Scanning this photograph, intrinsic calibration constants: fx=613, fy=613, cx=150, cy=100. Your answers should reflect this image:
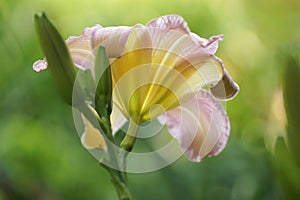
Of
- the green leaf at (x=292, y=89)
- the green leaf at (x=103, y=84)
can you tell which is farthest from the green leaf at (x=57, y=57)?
the green leaf at (x=292, y=89)

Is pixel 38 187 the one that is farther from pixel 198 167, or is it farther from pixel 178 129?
pixel 178 129

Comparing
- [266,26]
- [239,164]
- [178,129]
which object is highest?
[178,129]

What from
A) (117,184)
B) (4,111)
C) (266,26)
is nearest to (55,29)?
(117,184)

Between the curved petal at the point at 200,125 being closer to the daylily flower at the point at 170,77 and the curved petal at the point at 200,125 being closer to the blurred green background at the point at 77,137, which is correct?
the daylily flower at the point at 170,77

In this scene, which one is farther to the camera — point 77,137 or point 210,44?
point 77,137

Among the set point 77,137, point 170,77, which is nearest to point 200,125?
point 170,77

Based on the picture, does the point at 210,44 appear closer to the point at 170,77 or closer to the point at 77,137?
the point at 170,77

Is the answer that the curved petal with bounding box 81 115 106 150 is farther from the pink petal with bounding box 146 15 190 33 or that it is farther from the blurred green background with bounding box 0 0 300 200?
the blurred green background with bounding box 0 0 300 200
